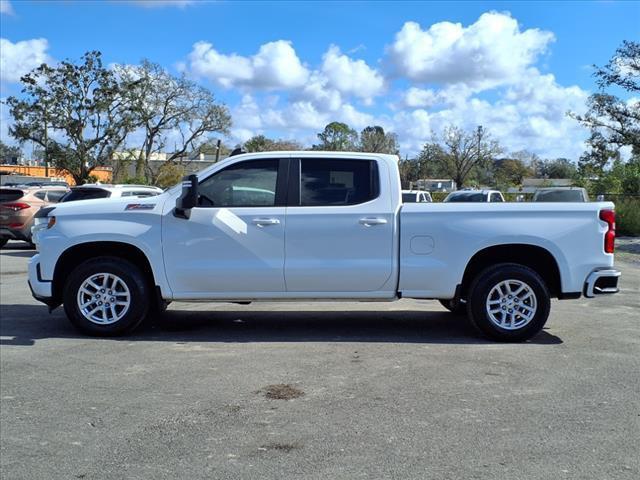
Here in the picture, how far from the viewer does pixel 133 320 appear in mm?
7113

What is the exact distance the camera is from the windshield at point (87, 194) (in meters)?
14.2

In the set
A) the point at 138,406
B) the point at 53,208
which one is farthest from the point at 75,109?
the point at 138,406

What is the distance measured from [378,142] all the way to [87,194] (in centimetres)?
7021

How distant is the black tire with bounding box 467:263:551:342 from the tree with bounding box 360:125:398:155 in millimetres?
67773

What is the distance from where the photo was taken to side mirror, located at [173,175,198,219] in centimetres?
689

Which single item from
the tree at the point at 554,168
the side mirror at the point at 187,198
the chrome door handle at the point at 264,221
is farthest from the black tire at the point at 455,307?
the tree at the point at 554,168

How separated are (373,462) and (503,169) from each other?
317 feet

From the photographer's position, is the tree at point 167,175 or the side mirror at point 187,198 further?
the tree at point 167,175

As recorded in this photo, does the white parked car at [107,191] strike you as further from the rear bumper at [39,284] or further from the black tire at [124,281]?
the black tire at [124,281]

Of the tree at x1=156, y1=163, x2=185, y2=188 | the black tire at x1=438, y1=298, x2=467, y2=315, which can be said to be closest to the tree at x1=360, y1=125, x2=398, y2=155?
the tree at x1=156, y1=163, x2=185, y2=188

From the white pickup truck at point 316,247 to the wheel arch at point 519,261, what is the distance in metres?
0.02

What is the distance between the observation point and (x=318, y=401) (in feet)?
16.7

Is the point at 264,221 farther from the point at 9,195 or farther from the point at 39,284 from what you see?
the point at 9,195

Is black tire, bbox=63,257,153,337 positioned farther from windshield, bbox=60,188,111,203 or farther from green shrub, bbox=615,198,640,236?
green shrub, bbox=615,198,640,236
